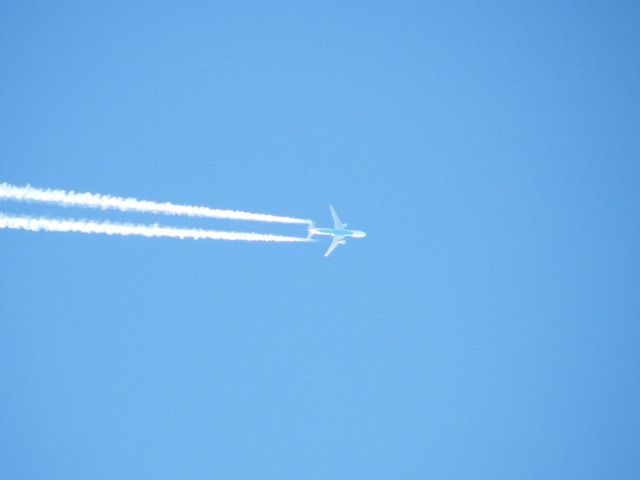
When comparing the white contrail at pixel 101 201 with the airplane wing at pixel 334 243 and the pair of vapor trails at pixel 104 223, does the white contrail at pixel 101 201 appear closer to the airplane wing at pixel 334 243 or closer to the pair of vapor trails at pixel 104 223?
the pair of vapor trails at pixel 104 223

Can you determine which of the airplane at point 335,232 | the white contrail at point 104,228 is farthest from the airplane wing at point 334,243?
the white contrail at point 104,228

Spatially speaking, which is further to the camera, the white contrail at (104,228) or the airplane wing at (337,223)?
the airplane wing at (337,223)

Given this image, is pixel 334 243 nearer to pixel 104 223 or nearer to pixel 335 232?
pixel 335 232

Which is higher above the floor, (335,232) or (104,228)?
(335,232)

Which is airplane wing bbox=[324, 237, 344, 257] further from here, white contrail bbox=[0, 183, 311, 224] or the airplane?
white contrail bbox=[0, 183, 311, 224]

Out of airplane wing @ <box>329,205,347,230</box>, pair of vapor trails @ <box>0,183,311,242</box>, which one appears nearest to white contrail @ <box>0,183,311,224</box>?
pair of vapor trails @ <box>0,183,311,242</box>

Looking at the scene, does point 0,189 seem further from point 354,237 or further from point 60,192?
point 354,237

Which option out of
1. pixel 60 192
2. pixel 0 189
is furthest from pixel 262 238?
pixel 0 189

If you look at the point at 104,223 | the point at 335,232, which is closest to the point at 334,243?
the point at 335,232
